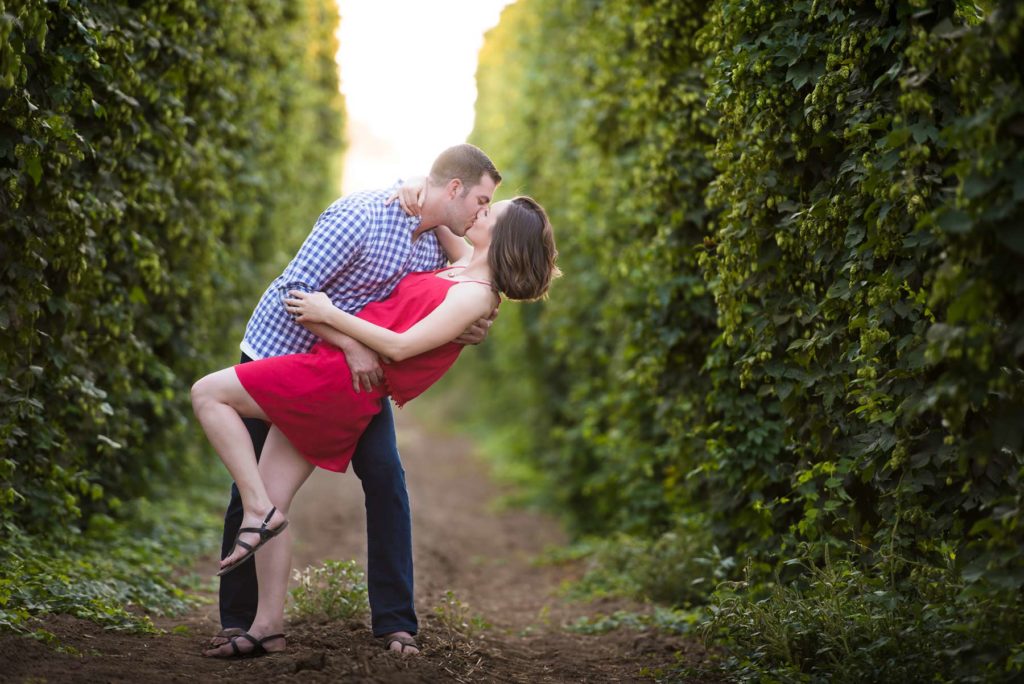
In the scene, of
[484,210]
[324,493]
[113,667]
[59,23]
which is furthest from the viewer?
[324,493]

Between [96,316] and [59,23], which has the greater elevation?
[59,23]

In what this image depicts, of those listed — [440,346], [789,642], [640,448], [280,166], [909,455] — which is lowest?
[789,642]

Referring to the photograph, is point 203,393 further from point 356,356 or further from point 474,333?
point 474,333

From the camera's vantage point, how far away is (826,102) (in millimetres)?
3908

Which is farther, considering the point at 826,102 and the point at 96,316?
the point at 96,316

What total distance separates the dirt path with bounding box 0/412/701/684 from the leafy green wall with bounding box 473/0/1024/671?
93cm

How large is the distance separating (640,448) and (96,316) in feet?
11.9

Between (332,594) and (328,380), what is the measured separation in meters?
1.47

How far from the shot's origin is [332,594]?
15.5 feet

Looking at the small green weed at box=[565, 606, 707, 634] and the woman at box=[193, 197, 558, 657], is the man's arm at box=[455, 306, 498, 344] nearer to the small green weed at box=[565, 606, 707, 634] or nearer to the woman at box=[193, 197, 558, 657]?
the woman at box=[193, 197, 558, 657]

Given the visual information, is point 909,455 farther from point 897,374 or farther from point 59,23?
point 59,23

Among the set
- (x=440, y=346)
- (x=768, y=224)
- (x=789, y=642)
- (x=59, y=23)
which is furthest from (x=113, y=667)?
(x=768, y=224)

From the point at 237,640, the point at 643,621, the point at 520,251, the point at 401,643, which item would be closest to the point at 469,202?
the point at 520,251

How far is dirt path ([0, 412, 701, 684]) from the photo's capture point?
3518 mm
